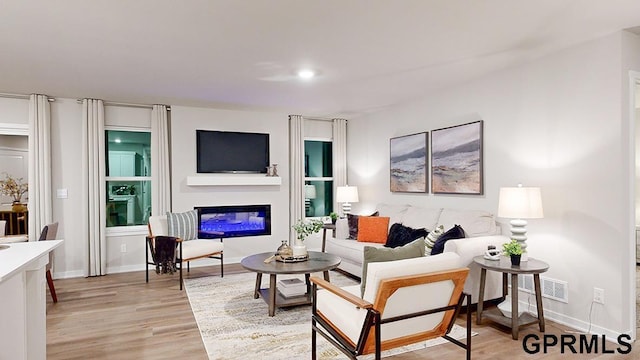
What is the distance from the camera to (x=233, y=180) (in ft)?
19.2

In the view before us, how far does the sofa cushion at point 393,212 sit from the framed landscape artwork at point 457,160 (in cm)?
52

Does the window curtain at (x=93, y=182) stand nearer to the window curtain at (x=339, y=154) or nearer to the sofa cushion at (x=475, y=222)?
the window curtain at (x=339, y=154)

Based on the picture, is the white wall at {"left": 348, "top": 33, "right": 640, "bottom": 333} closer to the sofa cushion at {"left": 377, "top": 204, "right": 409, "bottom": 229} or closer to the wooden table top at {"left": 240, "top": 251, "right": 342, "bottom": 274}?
the sofa cushion at {"left": 377, "top": 204, "right": 409, "bottom": 229}

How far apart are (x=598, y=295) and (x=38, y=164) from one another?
6297 mm

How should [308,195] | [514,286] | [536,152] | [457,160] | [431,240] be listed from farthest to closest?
[308,195] < [457,160] < [431,240] < [536,152] < [514,286]

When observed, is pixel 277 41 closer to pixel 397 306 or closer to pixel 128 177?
pixel 397 306

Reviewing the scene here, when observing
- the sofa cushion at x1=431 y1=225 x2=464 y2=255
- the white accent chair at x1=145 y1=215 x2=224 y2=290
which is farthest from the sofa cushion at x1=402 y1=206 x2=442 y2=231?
the white accent chair at x1=145 y1=215 x2=224 y2=290

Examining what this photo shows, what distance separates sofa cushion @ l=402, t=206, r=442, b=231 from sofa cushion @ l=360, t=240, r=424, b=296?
6.60 ft

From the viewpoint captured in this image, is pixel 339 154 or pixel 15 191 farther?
pixel 339 154

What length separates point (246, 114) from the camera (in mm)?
6039

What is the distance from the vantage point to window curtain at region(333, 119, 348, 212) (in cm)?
677

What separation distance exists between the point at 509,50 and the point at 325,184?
413 centimetres

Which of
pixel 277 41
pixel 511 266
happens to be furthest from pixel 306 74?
pixel 511 266

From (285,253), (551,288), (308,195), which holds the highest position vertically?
(308,195)
